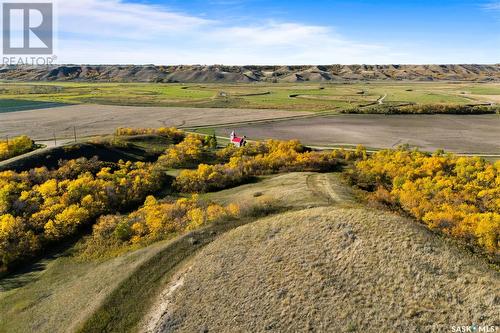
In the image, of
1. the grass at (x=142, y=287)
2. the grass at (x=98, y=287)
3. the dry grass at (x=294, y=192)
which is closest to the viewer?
the grass at (x=142, y=287)

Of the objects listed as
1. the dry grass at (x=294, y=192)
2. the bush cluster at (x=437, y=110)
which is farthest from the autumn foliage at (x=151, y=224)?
the bush cluster at (x=437, y=110)

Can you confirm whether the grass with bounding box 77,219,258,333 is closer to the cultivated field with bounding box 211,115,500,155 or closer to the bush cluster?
the cultivated field with bounding box 211,115,500,155

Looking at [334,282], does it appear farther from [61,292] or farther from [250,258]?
[61,292]

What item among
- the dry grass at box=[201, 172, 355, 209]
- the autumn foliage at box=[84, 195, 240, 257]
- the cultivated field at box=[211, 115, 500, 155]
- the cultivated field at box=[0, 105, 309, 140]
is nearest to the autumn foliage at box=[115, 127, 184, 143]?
the cultivated field at box=[211, 115, 500, 155]

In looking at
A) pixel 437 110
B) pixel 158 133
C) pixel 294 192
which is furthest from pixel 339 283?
pixel 437 110

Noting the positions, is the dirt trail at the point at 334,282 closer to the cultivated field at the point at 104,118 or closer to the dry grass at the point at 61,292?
the dry grass at the point at 61,292

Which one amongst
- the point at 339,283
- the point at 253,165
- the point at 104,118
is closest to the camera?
the point at 339,283
